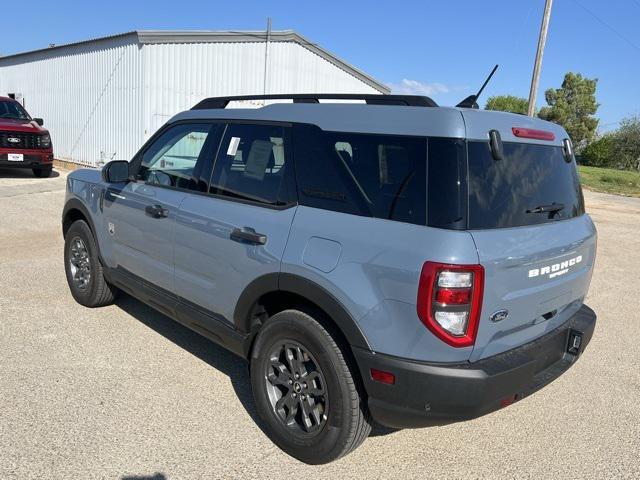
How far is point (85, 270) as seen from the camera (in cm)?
471

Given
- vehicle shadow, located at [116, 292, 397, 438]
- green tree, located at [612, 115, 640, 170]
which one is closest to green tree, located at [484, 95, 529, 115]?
green tree, located at [612, 115, 640, 170]

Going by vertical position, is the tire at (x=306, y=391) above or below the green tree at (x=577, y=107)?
below

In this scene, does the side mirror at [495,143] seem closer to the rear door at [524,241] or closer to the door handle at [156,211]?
the rear door at [524,241]

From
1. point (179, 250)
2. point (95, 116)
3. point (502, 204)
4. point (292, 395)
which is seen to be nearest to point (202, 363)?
point (179, 250)

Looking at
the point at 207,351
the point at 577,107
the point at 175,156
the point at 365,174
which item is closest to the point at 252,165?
the point at 365,174

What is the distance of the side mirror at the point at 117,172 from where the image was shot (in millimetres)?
3990

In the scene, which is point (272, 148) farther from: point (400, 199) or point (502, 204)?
point (502, 204)

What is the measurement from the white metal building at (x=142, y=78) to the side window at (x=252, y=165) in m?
12.0

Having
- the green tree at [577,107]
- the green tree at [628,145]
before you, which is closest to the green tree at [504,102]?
the green tree at [577,107]

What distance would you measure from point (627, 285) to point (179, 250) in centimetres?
597

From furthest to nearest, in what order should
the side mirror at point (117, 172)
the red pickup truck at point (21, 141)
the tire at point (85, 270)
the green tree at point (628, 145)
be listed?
the green tree at point (628, 145) < the red pickup truck at point (21, 141) < the tire at point (85, 270) < the side mirror at point (117, 172)

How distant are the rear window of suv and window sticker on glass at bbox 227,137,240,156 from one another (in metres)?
1.50

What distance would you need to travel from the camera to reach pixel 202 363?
3.82m

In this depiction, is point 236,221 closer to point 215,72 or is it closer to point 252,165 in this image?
point 252,165
